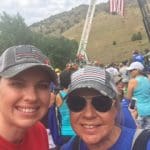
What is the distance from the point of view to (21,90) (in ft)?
9.35

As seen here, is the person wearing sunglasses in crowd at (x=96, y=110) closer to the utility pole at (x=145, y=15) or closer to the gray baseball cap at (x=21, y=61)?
the gray baseball cap at (x=21, y=61)

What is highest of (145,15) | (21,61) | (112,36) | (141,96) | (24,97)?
(112,36)

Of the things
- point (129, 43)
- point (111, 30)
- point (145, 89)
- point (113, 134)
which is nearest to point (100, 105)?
point (113, 134)

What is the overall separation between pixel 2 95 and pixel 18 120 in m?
0.18

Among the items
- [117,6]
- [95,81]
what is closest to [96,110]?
[95,81]

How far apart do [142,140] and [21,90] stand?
30.0 inches

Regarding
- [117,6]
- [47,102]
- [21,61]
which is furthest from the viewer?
[117,6]

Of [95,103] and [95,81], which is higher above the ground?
[95,81]

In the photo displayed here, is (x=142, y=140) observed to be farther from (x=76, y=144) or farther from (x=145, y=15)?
(x=145, y=15)

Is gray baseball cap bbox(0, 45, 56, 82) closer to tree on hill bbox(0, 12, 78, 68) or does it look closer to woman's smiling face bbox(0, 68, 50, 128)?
woman's smiling face bbox(0, 68, 50, 128)

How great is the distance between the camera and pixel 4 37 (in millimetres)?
60719

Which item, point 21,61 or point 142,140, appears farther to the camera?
point 21,61

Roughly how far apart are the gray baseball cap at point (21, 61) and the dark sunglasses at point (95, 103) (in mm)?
199

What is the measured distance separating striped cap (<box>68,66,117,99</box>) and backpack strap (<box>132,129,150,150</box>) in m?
0.30
